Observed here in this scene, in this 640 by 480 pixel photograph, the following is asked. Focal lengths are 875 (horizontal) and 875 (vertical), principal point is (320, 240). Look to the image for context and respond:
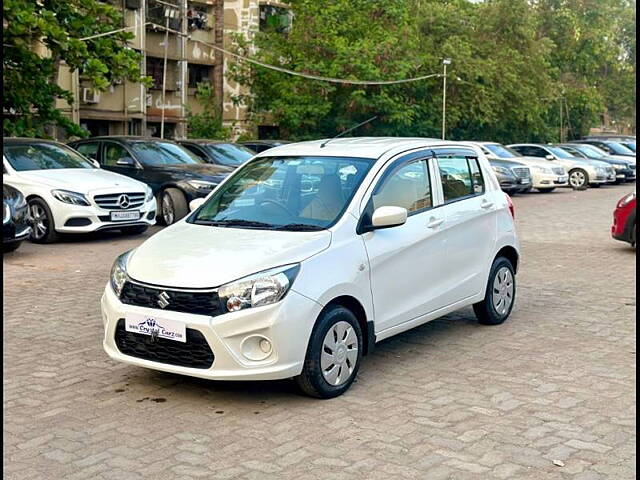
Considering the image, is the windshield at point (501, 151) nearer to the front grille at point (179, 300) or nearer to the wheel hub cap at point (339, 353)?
the wheel hub cap at point (339, 353)

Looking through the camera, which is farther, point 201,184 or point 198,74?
point 198,74

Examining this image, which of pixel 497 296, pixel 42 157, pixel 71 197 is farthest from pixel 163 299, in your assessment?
pixel 42 157

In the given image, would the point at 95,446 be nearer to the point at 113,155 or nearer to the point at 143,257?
the point at 143,257

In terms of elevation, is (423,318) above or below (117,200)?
below

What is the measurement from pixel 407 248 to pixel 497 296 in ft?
5.86

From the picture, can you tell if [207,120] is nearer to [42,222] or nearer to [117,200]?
[117,200]

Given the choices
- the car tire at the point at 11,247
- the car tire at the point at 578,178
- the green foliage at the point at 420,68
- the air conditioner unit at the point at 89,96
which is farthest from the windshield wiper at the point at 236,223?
the green foliage at the point at 420,68

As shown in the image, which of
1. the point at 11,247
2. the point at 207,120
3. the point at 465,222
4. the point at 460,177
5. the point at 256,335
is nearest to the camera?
the point at 256,335

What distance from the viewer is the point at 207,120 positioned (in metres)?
38.5

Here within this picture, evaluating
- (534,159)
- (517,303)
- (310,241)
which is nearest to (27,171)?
(517,303)

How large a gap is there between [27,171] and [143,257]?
8.59 metres

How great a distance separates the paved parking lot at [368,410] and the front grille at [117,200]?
4.90 meters

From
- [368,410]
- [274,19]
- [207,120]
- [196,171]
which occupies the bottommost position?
[368,410]

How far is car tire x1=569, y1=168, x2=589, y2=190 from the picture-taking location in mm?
29359
